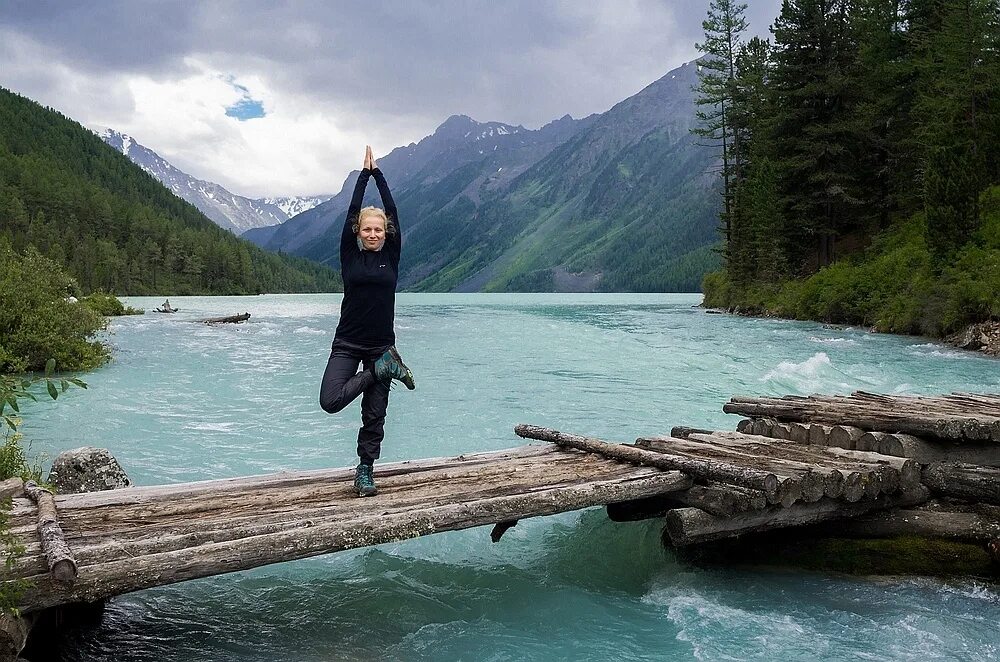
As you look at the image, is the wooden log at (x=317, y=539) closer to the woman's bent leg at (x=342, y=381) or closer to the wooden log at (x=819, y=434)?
the woman's bent leg at (x=342, y=381)

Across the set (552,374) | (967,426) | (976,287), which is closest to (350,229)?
(967,426)

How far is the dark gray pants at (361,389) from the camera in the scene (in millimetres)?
6543

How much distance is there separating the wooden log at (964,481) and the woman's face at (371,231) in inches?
245

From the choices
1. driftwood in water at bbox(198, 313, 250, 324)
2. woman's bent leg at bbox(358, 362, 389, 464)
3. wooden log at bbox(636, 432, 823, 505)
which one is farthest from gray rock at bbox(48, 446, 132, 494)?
driftwood in water at bbox(198, 313, 250, 324)

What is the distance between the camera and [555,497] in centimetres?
647

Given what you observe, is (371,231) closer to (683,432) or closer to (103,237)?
(683,432)

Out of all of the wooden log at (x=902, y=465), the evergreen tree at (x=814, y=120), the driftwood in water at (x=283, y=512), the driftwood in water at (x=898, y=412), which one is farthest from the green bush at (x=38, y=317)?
the evergreen tree at (x=814, y=120)

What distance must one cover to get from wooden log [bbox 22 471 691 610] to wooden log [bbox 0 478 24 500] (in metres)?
2.03

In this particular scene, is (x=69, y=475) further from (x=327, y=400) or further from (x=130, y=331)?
(x=130, y=331)

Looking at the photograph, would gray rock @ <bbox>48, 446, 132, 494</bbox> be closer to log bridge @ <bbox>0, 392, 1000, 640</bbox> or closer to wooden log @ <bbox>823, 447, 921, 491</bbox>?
log bridge @ <bbox>0, 392, 1000, 640</bbox>

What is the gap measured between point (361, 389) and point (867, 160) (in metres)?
55.1

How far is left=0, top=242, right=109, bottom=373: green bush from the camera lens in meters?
21.7

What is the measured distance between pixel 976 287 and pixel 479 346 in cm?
2128

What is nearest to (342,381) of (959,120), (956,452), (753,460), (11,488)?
(11,488)
